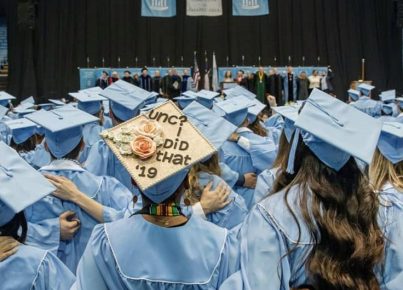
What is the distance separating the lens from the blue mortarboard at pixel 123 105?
5.04 metres

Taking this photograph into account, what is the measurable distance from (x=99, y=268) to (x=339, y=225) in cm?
78

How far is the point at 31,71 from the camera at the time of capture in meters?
19.3

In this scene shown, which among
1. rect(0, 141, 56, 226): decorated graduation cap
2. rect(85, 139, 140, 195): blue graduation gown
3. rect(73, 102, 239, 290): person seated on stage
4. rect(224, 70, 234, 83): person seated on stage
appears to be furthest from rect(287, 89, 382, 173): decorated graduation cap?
rect(224, 70, 234, 83): person seated on stage

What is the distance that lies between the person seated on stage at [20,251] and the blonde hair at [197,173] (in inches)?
33.1

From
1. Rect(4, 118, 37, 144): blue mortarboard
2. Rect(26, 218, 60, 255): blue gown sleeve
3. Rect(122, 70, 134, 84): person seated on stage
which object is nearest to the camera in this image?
Rect(26, 218, 60, 255): blue gown sleeve

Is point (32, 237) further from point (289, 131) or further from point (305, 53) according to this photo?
point (305, 53)

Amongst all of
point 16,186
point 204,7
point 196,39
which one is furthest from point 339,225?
point 196,39

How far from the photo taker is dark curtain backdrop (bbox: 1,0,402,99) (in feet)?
63.8

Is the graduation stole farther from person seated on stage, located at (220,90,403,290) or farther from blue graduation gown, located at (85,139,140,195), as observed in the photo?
blue graduation gown, located at (85,139,140,195)

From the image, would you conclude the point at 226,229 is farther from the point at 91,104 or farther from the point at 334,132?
the point at 91,104

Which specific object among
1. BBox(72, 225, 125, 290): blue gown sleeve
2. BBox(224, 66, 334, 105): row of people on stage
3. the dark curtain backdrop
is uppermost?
the dark curtain backdrop

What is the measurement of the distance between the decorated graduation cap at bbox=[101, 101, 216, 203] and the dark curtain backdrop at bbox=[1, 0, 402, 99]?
17.9 metres

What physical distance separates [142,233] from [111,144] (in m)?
0.31

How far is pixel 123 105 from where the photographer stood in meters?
5.04
